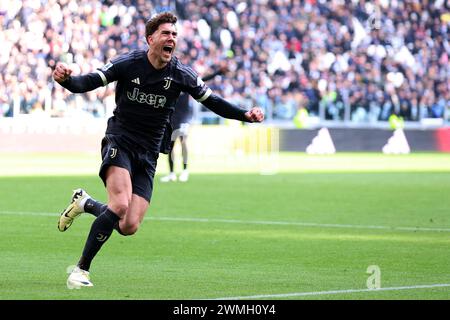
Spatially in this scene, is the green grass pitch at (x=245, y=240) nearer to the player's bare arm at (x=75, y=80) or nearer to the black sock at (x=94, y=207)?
the black sock at (x=94, y=207)

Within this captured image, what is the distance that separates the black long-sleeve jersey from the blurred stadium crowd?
2868 cm

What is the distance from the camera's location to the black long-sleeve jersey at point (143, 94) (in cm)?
1040

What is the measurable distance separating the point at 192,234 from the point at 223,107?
15.0 ft

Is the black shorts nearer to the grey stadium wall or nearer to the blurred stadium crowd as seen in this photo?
the blurred stadium crowd

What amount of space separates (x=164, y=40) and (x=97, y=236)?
1764 millimetres

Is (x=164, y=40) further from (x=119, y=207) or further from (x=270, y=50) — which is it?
(x=270, y=50)

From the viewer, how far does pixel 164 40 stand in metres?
10.3

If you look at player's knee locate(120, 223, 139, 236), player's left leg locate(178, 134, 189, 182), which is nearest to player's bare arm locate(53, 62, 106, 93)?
player's knee locate(120, 223, 139, 236)

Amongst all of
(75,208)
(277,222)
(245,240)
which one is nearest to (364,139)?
(277,222)

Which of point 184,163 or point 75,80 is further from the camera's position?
point 184,163

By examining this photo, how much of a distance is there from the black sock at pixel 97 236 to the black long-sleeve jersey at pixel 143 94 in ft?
2.51

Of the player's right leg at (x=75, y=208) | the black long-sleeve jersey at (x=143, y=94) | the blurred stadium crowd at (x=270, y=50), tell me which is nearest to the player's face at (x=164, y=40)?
the black long-sleeve jersey at (x=143, y=94)
